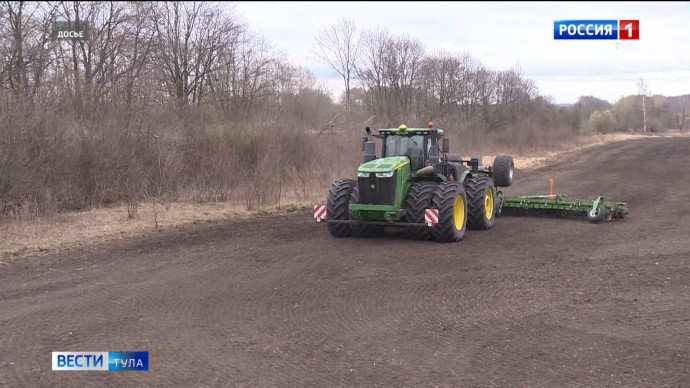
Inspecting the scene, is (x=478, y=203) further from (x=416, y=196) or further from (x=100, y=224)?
(x=100, y=224)

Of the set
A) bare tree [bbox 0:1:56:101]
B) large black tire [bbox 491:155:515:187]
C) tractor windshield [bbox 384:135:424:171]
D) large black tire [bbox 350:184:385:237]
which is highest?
bare tree [bbox 0:1:56:101]

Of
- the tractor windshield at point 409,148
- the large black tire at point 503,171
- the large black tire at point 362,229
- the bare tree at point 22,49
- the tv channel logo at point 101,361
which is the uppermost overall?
the bare tree at point 22,49

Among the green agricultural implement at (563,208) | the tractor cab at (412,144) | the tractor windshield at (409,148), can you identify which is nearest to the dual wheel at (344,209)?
the tractor cab at (412,144)

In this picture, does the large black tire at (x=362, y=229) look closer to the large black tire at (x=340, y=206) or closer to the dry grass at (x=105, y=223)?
the large black tire at (x=340, y=206)

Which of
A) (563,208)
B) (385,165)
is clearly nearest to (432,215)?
(385,165)

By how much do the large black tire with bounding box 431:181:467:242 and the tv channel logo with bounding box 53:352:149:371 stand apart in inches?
232

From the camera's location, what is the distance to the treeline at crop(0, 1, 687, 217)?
47.7ft

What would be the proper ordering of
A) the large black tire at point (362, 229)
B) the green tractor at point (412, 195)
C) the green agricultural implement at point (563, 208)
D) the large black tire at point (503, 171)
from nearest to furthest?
1. the green tractor at point (412, 195)
2. the large black tire at point (362, 229)
3. the green agricultural implement at point (563, 208)
4. the large black tire at point (503, 171)

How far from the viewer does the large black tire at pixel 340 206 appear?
10625 millimetres

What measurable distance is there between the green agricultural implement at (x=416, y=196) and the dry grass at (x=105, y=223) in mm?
4077

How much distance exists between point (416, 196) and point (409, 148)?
1.41 m

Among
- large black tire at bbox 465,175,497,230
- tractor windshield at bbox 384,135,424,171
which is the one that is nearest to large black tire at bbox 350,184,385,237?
tractor windshield at bbox 384,135,424,171

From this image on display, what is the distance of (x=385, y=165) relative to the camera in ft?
33.3

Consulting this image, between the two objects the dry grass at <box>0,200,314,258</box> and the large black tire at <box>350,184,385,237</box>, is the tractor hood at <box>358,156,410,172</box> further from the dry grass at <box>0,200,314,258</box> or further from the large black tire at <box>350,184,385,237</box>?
the dry grass at <box>0,200,314,258</box>
